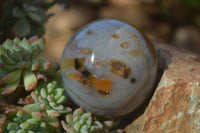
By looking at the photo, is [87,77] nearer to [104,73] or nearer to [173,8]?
[104,73]

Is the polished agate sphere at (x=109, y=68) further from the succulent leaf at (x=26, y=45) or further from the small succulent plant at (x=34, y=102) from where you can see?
the succulent leaf at (x=26, y=45)

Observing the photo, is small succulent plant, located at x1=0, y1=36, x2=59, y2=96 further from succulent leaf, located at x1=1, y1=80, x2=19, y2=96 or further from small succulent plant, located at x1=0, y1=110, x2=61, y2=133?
small succulent plant, located at x1=0, y1=110, x2=61, y2=133

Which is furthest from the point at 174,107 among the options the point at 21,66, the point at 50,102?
the point at 21,66

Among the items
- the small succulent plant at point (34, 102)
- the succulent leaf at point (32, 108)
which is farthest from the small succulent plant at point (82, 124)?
the succulent leaf at point (32, 108)

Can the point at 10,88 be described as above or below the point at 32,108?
above

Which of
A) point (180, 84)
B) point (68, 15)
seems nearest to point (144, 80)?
point (180, 84)

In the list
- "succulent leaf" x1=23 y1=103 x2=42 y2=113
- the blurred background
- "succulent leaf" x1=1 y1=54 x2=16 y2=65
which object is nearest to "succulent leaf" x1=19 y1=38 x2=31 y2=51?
"succulent leaf" x1=1 y1=54 x2=16 y2=65

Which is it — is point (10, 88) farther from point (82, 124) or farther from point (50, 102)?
point (82, 124)
